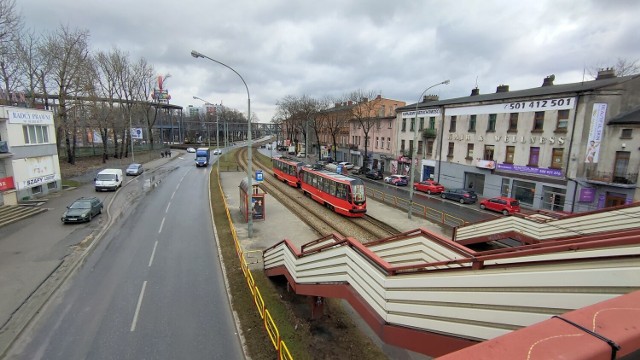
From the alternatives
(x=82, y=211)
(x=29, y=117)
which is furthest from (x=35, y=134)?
(x=82, y=211)

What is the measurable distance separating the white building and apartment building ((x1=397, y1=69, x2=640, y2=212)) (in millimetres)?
39058

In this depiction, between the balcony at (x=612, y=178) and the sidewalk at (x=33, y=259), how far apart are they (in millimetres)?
32959

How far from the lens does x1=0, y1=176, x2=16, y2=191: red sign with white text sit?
21.5m

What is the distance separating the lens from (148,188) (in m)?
31.7

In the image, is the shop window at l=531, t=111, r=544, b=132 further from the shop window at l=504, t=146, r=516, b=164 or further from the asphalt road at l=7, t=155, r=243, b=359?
the asphalt road at l=7, t=155, r=243, b=359

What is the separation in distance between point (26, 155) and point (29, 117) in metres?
3.06

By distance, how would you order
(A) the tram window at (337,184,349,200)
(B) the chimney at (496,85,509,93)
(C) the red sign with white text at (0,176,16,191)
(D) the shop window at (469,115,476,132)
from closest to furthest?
(C) the red sign with white text at (0,176,16,191) → (A) the tram window at (337,184,349,200) → (D) the shop window at (469,115,476,132) → (B) the chimney at (496,85,509,93)

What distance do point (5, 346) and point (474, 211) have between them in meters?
28.8

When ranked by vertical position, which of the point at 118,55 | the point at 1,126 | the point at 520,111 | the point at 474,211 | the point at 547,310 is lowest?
the point at 474,211

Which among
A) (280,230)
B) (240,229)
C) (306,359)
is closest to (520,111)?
(280,230)

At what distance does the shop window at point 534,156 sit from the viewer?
90.0 ft

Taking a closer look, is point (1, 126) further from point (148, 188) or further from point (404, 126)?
point (404, 126)

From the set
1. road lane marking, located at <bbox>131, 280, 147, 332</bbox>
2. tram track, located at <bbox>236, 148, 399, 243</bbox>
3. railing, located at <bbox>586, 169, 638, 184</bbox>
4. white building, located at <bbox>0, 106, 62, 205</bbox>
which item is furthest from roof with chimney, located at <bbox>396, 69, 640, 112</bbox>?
white building, located at <bbox>0, 106, 62, 205</bbox>

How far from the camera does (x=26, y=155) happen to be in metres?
24.2
